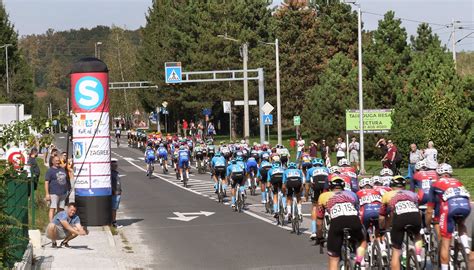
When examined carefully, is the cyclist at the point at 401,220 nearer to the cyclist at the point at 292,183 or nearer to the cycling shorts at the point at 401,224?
the cycling shorts at the point at 401,224

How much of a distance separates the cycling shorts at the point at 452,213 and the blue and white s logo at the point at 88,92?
11.8 meters

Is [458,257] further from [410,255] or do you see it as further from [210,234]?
[210,234]

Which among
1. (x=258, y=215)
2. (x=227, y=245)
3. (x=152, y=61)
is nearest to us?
(x=227, y=245)

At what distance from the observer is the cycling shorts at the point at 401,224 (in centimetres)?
1277

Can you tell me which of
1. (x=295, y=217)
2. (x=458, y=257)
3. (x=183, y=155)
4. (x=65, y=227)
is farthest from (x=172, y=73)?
(x=458, y=257)

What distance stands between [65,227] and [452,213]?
8264 millimetres

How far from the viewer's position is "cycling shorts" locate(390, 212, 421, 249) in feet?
41.9

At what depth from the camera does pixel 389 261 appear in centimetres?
1374

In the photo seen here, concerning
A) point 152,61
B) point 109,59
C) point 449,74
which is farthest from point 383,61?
point 109,59

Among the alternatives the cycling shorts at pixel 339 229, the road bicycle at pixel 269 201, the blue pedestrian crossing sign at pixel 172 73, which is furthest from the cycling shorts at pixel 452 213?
the blue pedestrian crossing sign at pixel 172 73

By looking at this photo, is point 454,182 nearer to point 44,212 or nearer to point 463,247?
point 463,247

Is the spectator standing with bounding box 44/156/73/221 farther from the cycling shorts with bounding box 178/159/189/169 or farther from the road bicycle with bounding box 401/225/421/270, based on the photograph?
the cycling shorts with bounding box 178/159/189/169

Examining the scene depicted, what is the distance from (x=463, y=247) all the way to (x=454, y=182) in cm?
106

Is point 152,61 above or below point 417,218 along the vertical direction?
above
